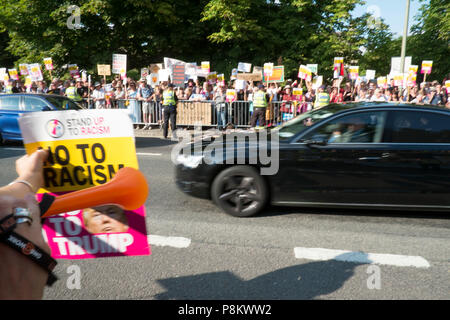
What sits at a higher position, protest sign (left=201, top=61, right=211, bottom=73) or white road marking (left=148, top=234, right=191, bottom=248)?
protest sign (left=201, top=61, right=211, bottom=73)

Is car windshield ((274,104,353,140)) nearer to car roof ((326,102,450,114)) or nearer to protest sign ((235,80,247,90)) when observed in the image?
car roof ((326,102,450,114))

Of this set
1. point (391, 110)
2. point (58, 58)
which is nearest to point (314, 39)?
point (58, 58)

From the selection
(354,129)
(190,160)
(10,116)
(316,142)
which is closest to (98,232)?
(190,160)

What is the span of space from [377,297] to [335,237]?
1232 millimetres

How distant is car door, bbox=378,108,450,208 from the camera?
440 centimetres

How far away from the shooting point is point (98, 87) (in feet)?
53.5

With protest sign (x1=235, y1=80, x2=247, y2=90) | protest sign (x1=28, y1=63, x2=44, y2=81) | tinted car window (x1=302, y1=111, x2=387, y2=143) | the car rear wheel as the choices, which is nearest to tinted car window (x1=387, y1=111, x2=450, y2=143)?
tinted car window (x1=302, y1=111, x2=387, y2=143)

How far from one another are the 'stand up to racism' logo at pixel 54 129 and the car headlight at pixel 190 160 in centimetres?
311

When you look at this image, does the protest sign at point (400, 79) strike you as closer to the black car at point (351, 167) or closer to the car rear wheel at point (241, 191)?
the black car at point (351, 167)

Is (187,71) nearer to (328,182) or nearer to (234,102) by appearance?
(234,102)

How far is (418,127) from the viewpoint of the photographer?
14.9 ft

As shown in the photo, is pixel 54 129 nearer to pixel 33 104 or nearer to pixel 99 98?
pixel 33 104

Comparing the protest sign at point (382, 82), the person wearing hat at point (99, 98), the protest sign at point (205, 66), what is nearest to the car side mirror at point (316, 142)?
the protest sign at point (382, 82)

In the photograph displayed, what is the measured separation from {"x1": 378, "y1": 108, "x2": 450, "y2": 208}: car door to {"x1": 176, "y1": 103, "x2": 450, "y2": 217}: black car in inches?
0.4
